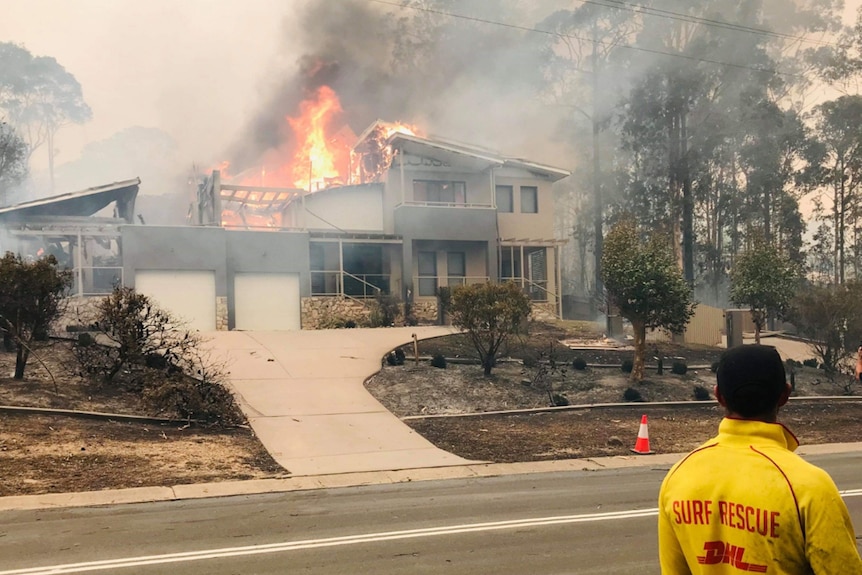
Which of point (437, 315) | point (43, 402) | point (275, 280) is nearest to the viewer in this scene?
point (43, 402)

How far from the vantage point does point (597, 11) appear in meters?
36.1

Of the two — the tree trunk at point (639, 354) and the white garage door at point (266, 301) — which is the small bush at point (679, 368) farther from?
the white garage door at point (266, 301)

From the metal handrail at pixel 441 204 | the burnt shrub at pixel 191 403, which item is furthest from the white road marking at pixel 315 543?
the metal handrail at pixel 441 204

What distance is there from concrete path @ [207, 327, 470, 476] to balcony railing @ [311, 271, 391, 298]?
5430mm

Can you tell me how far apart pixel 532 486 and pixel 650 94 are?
108 ft

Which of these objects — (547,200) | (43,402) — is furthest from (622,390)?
(547,200)

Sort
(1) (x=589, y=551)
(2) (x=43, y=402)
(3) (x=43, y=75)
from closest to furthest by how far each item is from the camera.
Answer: (1) (x=589, y=551) < (2) (x=43, y=402) < (3) (x=43, y=75)

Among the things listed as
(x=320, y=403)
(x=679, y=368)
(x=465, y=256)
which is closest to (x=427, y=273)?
(x=465, y=256)

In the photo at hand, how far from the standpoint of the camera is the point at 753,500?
6.38 ft

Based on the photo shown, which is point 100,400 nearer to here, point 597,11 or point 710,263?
point 597,11

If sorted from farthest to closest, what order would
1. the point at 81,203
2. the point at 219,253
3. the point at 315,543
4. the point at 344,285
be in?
the point at 344,285 → the point at 81,203 → the point at 219,253 → the point at 315,543

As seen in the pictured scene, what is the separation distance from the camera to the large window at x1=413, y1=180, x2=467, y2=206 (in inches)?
1129

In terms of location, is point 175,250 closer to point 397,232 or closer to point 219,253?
point 219,253

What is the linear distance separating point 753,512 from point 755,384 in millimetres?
358
